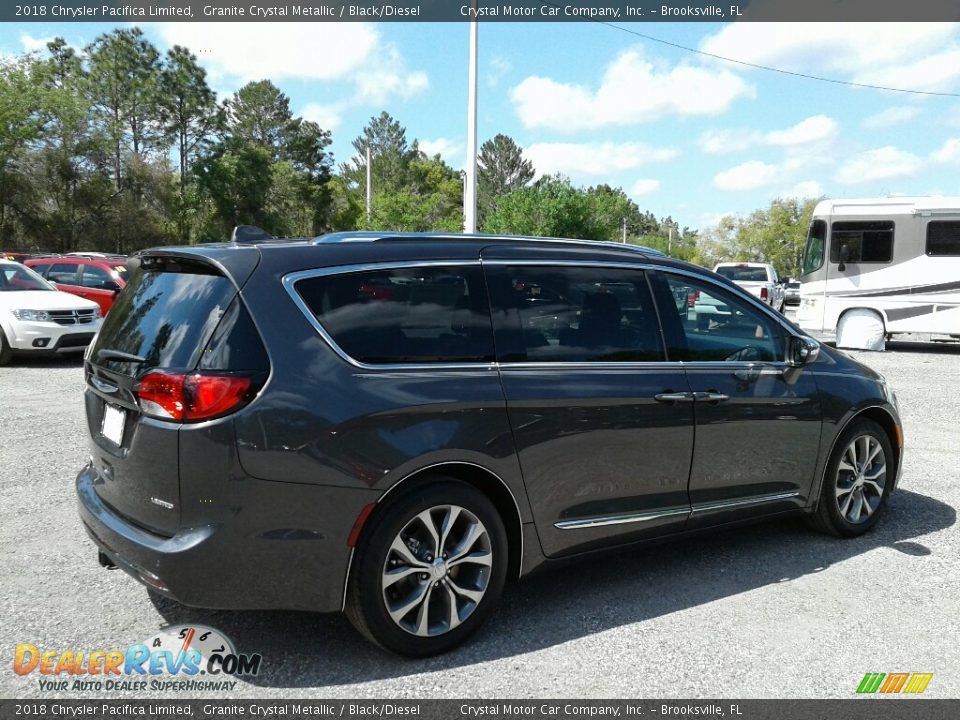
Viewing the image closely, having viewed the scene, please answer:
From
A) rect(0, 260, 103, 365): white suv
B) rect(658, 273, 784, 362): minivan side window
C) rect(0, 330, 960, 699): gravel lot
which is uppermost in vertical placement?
rect(658, 273, 784, 362): minivan side window

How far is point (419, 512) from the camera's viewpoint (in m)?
3.29

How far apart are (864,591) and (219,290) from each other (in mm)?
3522

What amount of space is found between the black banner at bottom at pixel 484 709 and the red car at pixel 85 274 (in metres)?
14.1

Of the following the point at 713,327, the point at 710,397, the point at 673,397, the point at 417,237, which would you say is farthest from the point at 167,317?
the point at 713,327

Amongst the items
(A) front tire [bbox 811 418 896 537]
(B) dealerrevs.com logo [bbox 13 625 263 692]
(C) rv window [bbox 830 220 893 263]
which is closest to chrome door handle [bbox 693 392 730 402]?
(A) front tire [bbox 811 418 896 537]

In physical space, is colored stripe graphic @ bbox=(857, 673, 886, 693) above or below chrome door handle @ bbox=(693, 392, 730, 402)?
below

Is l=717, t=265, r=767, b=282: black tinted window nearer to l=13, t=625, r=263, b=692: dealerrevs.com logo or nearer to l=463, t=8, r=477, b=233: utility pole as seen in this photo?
l=463, t=8, r=477, b=233: utility pole

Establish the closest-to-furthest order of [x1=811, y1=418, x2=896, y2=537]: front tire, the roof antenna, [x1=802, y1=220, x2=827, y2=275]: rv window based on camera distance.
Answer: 1. the roof antenna
2. [x1=811, y1=418, x2=896, y2=537]: front tire
3. [x1=802, y1=220, x2=827, y2=275]: rv window

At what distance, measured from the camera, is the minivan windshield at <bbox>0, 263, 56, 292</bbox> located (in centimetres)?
1296

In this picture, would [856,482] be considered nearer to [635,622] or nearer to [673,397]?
[673,397]

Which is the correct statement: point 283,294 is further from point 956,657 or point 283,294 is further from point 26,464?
point 26,464

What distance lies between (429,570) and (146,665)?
1.24 metres

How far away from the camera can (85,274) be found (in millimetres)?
16203

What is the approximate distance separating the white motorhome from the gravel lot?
41.2ft
